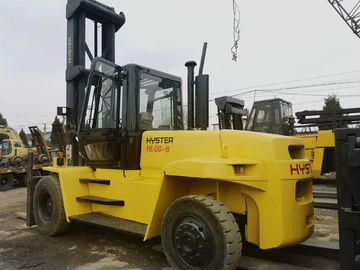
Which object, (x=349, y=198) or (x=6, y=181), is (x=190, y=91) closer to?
(x=349, y=198)

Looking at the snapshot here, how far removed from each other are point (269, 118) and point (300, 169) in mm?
7554

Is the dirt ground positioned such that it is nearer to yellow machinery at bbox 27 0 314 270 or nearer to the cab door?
yellow machinery at bbox 27 0 314 270

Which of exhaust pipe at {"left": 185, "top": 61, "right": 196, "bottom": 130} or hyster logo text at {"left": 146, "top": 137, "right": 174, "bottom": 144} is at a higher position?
exhaust pipe at {"left": 185, "top": 61, "right": 196, "bottom": 130}

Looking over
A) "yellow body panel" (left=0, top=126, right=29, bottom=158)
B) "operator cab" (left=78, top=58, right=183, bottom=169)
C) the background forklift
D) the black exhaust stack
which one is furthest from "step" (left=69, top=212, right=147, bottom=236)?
"yellow body panel" (left=0, top=126, right=29, bottom=158)

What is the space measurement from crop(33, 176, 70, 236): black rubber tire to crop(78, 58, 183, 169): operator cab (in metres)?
0.74

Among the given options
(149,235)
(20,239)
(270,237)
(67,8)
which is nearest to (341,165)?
(270,237)

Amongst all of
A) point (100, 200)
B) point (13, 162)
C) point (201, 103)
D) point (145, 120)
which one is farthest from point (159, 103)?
point (13, 162)

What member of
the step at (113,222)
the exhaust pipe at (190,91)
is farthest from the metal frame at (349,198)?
the step at (113,222)

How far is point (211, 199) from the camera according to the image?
10.5 feet

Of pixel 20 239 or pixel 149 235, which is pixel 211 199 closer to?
pixel 149 235

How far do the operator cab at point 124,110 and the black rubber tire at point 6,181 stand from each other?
10.2m

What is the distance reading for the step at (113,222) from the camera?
384 centimetres

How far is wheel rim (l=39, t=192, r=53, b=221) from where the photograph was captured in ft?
17.7

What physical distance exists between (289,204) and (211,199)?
2.57ft
